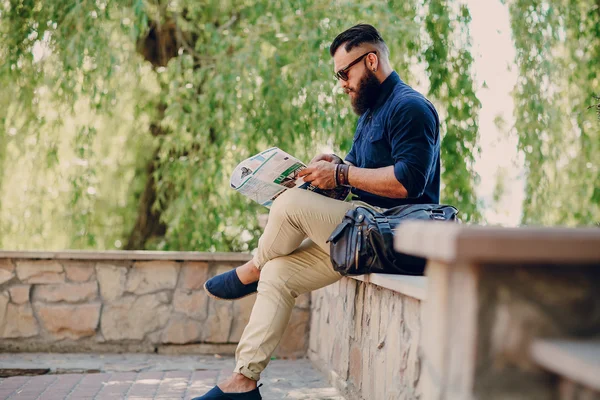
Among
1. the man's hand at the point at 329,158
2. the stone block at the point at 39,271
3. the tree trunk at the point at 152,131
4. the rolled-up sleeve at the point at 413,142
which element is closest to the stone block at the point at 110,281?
the stone block at the point at 39,271

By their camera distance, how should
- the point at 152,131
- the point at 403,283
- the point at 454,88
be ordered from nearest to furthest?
the point at 403,283 → the point at 454,88 → the point at 152,131

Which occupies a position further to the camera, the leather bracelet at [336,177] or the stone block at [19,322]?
the stone block at [19,322]

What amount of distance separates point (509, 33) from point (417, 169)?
117 inches

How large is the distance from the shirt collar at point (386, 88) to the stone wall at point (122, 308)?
6.12 ft

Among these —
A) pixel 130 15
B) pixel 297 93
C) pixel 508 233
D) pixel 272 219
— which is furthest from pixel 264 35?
pixel 508 233

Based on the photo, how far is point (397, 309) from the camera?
2.48m

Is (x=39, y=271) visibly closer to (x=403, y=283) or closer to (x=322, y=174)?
(x=322, y=174)

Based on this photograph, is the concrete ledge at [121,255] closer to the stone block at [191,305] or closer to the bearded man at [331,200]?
the stone block at [191,305]

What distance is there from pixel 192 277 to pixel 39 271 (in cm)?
90

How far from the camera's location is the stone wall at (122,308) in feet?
14.8

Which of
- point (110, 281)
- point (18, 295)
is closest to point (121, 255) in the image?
point (110, 281)

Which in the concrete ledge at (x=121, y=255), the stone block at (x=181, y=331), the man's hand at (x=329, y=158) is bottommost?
the stone block at (x=181, y=331)

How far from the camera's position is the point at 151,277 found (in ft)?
15.2

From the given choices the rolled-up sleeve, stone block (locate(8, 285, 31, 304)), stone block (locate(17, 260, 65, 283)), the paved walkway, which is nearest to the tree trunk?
stone block (locate(17, 260, 65, 283))
